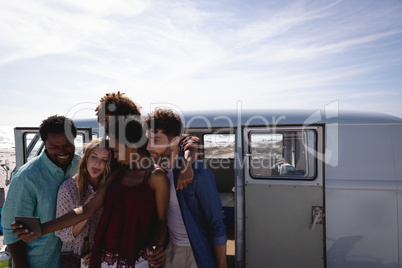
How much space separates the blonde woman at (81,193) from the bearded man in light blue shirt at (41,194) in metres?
0.09

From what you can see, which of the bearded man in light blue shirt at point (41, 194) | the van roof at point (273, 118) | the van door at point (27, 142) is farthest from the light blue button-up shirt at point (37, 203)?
the van roof at point (273, 118)

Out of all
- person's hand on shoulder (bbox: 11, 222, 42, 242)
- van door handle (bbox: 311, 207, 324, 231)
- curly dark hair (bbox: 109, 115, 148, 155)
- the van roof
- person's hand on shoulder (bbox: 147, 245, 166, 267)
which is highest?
the van roof

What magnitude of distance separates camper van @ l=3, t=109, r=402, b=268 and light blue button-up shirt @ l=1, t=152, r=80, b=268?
2.42 metres

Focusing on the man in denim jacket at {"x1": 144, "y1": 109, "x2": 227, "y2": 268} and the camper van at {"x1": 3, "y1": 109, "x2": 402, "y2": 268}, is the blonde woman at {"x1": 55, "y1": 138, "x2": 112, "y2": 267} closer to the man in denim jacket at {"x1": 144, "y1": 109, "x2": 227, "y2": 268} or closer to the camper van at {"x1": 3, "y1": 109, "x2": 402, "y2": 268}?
the man in denim jacket at {"x1": 144, "y1": 109, "x2": 227, "y2": 268}

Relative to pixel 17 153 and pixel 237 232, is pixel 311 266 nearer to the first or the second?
pixel 237 232

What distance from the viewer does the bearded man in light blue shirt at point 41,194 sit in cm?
191

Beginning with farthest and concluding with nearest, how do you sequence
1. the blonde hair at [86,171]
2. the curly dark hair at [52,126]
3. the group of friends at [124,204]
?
the curly dark hair at [52,126] < the blonde hair at [86,171] < the group of friends at [124,204]

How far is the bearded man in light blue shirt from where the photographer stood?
1911 millimetres

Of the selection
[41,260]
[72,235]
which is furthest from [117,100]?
[41,260]

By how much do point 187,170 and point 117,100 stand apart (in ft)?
3.32

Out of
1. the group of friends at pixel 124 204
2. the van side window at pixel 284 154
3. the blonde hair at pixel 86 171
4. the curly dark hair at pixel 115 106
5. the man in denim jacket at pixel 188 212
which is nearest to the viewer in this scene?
the group of friends at pixel 124 204

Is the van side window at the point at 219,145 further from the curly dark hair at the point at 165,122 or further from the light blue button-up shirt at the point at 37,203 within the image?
the light blue button-up shirt at the point at 37,203

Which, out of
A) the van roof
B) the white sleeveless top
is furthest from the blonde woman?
the van roof

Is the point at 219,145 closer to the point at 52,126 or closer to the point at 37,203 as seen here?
the point at 52,126
